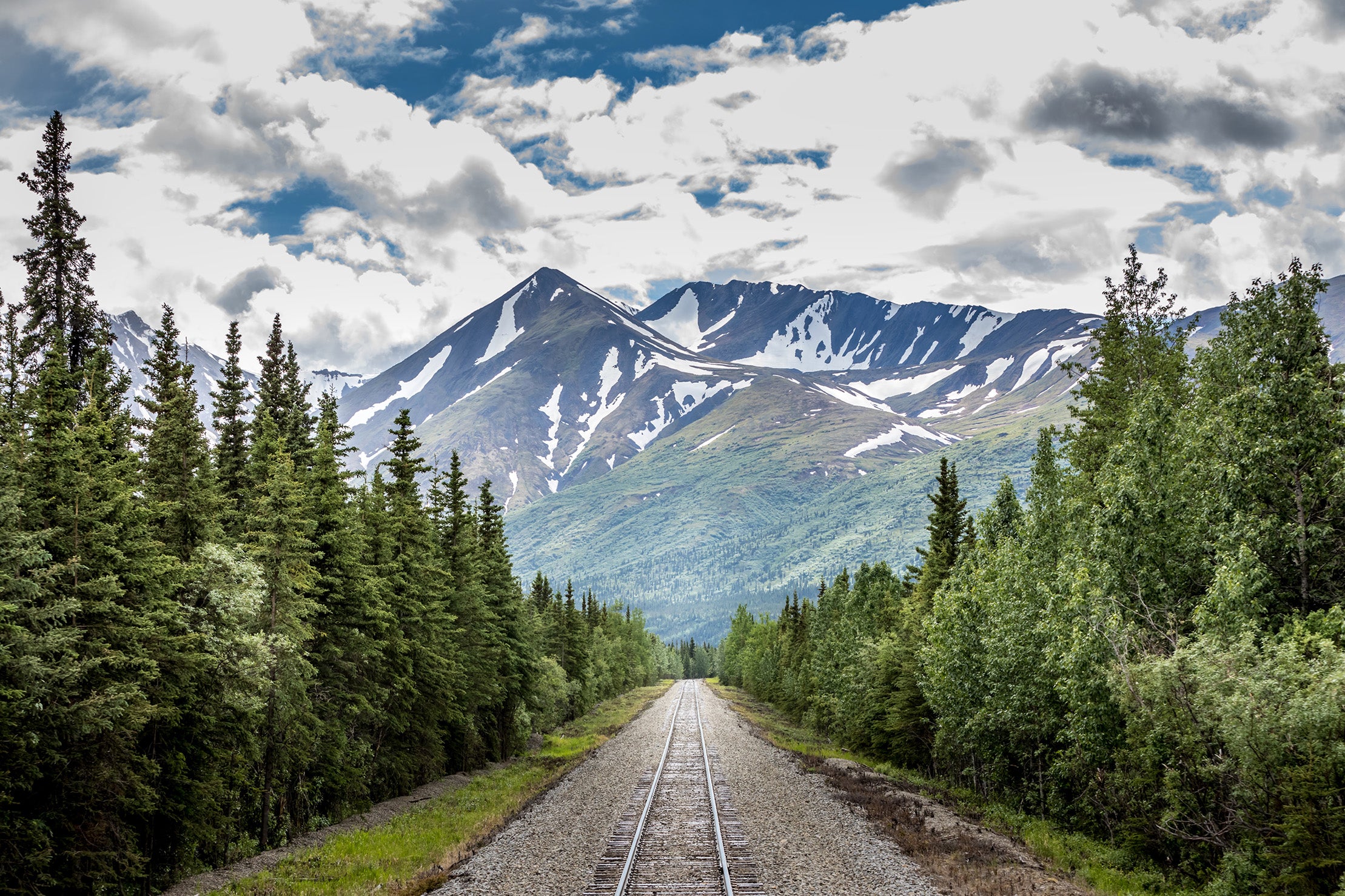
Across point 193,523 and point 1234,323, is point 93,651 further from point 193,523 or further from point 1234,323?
point 1234,323

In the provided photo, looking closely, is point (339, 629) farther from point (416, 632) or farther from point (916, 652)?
point (916, 652)

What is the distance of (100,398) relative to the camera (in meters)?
24.6

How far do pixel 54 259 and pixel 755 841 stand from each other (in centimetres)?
2644

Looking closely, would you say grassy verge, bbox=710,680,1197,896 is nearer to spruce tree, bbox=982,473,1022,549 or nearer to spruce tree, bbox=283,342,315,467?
spruce tree, bbox=982,473,1022,549

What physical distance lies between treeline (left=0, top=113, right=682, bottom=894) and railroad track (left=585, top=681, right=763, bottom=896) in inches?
388

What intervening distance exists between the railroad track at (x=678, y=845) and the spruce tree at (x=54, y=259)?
21.6 m

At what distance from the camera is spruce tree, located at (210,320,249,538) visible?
28.9 metres

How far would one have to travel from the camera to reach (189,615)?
1970 centimetres

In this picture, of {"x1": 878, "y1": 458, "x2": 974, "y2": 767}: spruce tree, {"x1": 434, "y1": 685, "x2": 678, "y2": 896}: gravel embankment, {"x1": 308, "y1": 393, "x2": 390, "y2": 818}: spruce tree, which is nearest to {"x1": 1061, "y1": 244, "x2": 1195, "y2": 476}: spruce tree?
{"x1": 878, "y1": 458, "x2": 974, "y2": 767}: spruce tree

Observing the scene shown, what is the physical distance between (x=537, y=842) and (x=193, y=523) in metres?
12.7

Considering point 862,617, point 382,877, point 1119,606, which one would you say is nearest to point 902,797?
point 1119,606

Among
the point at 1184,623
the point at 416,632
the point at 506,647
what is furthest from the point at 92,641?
the point at 506,647

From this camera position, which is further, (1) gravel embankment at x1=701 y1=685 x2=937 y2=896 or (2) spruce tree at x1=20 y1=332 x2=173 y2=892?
(2) spruce tree at x1=20 y1=332 x2=173 y2=892

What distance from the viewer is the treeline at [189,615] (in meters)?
15.1
